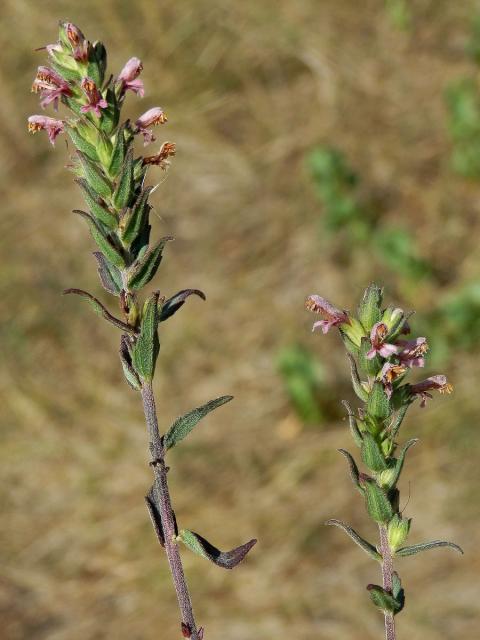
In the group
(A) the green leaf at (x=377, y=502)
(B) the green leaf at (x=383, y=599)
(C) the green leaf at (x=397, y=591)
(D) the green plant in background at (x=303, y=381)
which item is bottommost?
(B) the green leaf at (x=383, y=599)

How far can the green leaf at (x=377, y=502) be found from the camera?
1.14 meters

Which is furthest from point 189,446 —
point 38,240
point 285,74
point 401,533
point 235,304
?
point 401,533

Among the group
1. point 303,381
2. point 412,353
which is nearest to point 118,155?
point 412,353

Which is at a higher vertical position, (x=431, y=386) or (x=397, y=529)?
(x=431, y=386)

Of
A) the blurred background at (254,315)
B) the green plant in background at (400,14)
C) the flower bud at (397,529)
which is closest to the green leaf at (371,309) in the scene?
the flower bud at (397,529)

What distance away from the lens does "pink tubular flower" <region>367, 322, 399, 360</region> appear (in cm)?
115

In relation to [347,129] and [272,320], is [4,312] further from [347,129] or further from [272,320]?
[347,129]

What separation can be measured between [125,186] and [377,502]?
0.50 m

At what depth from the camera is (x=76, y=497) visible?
521cm

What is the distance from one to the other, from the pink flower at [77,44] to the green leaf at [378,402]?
553 millimetres

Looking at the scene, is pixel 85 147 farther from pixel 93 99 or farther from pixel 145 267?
pixel 145 267

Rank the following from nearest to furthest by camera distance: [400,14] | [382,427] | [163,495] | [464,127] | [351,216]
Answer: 1. [163,495]
2. [382,427]
3. [351,216]
4. [464,127]
5. [400,14]

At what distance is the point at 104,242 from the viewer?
1093 mm

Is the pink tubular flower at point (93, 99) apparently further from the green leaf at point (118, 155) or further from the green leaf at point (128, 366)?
the green leaf at point (128, 366)
